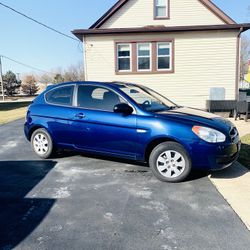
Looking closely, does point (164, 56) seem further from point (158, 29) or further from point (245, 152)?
point (245, 152)

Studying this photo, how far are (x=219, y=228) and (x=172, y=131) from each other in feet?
6.16

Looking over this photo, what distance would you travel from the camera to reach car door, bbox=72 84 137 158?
17.9 feet

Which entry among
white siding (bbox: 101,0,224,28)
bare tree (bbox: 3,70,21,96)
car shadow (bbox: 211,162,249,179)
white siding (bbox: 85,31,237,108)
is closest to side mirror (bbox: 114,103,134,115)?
car shadow (bbox: 211,162,249,179)

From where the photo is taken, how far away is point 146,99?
6.11 m

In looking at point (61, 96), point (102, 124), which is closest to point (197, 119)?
point (102, 124)

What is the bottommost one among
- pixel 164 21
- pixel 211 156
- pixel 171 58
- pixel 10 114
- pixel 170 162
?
pixel 10 114

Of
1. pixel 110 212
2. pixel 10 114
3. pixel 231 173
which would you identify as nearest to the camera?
pixel 110 212

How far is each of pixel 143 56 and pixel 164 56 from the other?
3.35 ft

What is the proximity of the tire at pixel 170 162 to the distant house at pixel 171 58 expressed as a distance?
32.6 ft

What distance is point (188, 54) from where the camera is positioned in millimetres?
14664

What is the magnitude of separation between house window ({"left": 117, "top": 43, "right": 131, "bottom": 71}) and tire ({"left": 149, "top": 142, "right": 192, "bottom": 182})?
1022 cm

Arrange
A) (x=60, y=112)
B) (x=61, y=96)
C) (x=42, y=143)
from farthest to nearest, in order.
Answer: (x=42, y=143), (x=61, y=96), (x=60, y=112)

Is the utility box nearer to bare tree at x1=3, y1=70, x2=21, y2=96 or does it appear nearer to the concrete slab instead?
the concrete slab

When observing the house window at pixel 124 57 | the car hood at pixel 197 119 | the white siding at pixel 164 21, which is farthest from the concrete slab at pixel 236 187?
the white siding at pixel 164 21
